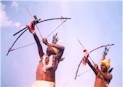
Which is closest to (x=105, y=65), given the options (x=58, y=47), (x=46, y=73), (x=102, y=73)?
(x=102, y=73)

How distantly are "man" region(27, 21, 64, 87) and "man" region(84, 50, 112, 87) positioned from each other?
45cm

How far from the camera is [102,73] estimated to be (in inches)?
190

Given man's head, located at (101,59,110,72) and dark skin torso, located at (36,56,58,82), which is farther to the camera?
man's head, located at (101,59,110,72)

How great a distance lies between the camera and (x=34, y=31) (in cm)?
468

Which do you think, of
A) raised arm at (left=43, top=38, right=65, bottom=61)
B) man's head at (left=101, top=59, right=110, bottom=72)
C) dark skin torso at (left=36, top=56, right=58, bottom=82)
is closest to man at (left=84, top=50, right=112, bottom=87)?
man's head at (left=101, top=59, right=110, bottom=72)

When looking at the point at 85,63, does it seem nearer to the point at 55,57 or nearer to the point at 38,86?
the point at 55,57

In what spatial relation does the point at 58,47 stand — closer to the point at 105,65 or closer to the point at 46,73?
the point at 46,73

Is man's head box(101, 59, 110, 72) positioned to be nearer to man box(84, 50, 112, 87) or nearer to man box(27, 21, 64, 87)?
man box(84, 50, 112, 87)

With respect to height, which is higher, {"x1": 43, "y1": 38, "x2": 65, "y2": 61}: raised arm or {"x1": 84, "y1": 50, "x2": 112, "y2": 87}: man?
{"x1": 43, "y1": 38, "x2": 65, "y2": 61}: raised arm

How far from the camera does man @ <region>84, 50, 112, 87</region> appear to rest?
4.80 metres

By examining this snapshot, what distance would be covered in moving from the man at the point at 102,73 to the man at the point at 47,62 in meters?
0.45

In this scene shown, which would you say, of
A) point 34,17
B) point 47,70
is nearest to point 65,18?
point 34,17

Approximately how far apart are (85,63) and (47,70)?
586 millimetres

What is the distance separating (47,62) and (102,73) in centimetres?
81
